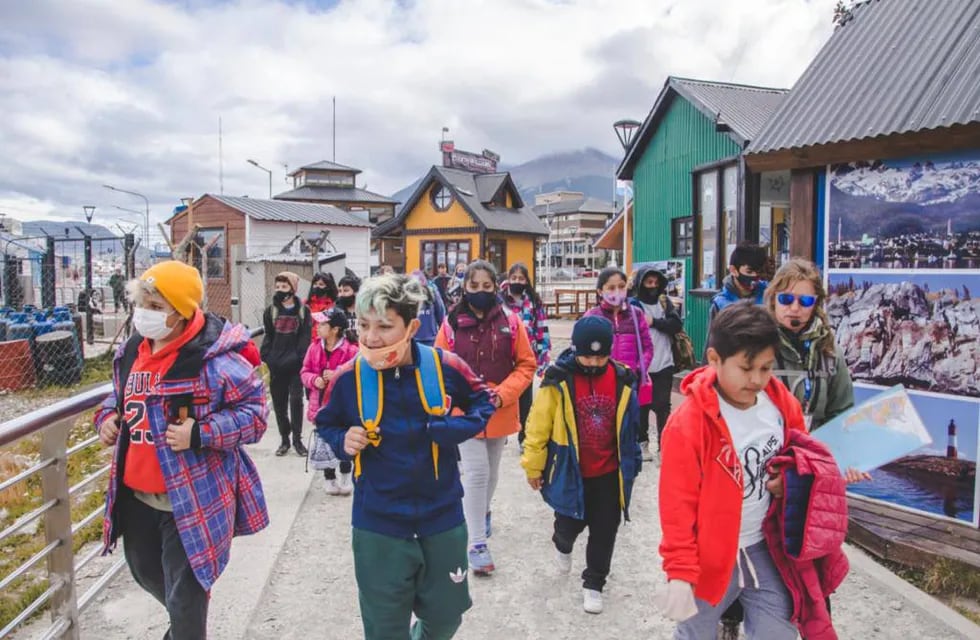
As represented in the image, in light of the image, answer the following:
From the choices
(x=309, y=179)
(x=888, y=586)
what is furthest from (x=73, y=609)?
(x=309, y=179)

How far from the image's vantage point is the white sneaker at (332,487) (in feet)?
18.4

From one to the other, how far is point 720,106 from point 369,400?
29.0ft

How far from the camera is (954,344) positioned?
4.75 metres

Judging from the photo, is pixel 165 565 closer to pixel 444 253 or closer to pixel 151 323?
pixel 151 323

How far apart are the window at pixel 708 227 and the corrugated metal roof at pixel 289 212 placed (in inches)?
852

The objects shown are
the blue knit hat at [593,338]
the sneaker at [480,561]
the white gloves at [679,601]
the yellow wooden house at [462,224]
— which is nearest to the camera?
the white gloves at [679,601]

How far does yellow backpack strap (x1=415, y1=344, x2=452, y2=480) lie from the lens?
264cm

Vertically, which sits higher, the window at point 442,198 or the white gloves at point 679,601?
A: the window at point 442,198

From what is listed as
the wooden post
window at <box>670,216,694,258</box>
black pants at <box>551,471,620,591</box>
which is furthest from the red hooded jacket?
window at <box>670,216,694,258</box>

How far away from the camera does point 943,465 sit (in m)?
4.86

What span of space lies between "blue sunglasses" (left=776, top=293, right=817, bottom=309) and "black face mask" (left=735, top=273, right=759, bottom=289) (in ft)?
3.51

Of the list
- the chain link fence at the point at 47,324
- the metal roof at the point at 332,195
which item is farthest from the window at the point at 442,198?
the metal roof at the point at 332,195

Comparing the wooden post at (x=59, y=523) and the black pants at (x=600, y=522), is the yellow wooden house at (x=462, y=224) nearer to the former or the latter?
the black pants at (x=600, y=522)

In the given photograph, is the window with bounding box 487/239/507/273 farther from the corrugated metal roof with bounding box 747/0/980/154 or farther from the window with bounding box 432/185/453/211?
the corrugated metal roof with bounding box 747/0/980/154
